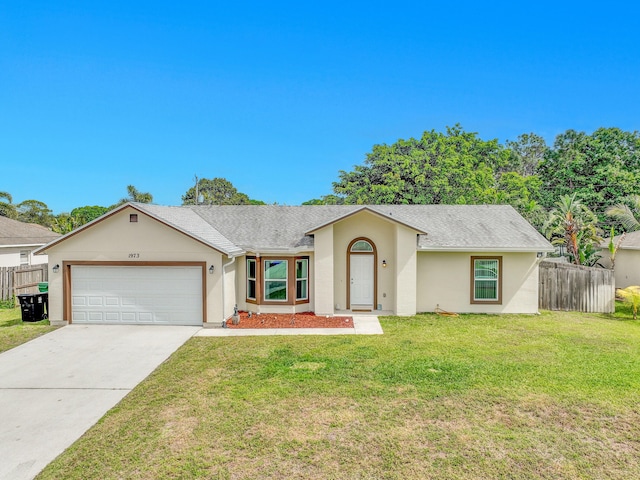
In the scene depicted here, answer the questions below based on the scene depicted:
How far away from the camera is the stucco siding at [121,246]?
41.9 ft

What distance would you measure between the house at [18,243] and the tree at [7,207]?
26.8 metres

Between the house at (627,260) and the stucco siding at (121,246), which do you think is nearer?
the stucco siding at (121,246)

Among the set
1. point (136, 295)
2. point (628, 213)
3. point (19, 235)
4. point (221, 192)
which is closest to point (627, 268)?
point (628, 213)

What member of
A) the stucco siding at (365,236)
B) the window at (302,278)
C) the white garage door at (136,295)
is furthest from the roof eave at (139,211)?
the stucco siding at (365,236)

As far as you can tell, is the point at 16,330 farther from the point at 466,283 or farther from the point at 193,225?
the point at 466,283

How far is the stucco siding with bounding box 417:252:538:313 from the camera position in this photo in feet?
48.2

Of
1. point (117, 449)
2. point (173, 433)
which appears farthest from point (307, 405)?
point (117, 449)

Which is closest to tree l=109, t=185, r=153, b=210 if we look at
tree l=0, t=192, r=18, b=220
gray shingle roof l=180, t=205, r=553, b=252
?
tree l=0, t=192, r=18, b=220

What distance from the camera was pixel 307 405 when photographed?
6.71m

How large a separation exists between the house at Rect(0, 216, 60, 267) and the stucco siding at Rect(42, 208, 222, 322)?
10977mm

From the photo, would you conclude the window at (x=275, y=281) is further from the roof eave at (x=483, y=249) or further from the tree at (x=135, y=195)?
the tree at (x=135, y=195)

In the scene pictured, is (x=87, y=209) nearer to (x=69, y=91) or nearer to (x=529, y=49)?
(x=69, y=91)

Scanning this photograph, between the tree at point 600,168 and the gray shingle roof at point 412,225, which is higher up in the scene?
the tree at point 600,168

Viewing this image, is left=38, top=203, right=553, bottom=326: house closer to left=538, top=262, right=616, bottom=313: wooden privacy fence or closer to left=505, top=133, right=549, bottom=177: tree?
left=538, top=262, right=616, bottom=313: wooden privacy fence
